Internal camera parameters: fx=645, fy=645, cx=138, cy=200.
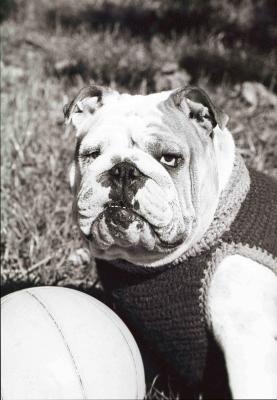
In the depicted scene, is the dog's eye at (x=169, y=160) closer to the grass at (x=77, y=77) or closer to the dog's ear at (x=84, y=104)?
the dog's ear at (x=84, y=104)

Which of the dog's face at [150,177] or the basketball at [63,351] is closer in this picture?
the basketball at [63,351]

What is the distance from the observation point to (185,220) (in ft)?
7.86

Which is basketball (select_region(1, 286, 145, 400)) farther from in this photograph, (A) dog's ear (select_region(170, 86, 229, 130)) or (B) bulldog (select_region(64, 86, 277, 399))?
(A) dog's ear (select_region(170, 86, 229, 130))

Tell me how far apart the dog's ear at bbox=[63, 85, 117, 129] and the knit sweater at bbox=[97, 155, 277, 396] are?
24.7 inches

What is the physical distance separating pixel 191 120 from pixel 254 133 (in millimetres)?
2107

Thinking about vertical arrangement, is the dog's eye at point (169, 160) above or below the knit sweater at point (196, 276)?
above

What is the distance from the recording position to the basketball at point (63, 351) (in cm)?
224

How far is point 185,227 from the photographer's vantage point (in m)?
2.39

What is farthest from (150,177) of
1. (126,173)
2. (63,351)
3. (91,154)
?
(63,351)

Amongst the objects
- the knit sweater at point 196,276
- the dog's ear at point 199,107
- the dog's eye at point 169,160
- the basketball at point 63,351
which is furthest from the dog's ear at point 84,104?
the basketball at point 63,351

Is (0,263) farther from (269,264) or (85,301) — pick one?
(269,264)

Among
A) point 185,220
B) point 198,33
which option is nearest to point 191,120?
point 185,220

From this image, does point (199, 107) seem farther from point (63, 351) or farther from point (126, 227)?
point (63, 351)

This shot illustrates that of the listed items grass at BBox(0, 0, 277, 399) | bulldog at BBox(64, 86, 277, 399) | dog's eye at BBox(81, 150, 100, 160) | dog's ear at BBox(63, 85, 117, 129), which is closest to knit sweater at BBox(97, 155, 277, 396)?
bulldog at BBox(64, 86, 277, 399)
